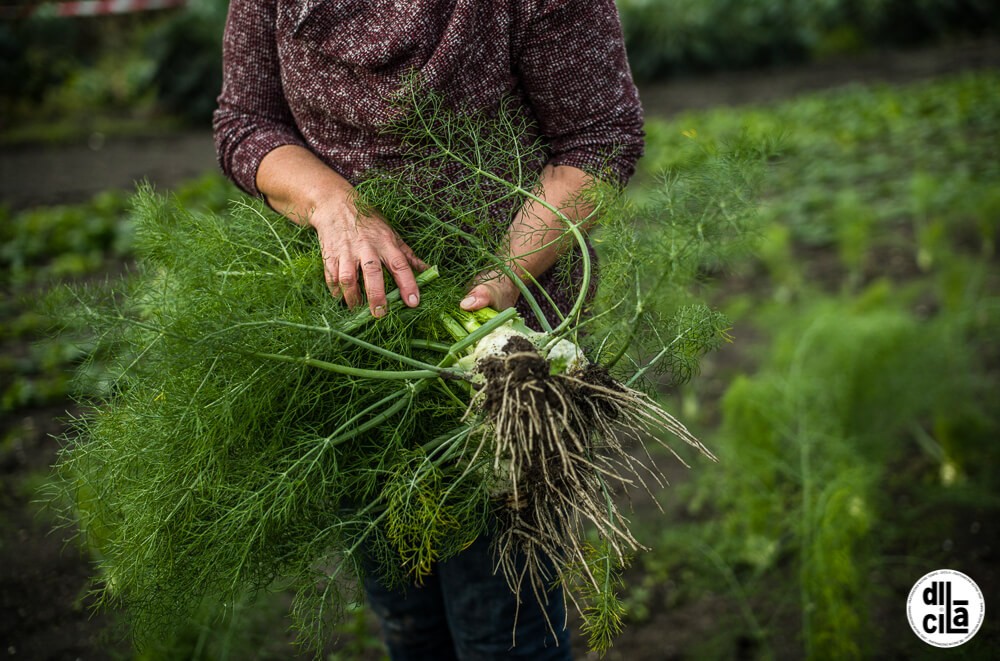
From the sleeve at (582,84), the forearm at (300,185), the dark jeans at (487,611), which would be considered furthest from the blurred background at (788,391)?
the dark jeans at (487,611)

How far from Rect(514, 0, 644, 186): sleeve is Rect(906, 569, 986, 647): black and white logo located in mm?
1431

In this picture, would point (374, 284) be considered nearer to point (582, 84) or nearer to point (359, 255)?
point (359, 255)

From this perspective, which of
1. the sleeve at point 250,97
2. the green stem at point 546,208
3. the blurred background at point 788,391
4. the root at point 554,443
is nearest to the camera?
the root at point 554,443

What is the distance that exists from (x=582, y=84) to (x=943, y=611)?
1635mm

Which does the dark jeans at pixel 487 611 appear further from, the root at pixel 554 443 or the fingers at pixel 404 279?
the fingers at pixel 404 279

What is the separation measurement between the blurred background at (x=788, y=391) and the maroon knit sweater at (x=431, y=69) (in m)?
0.23

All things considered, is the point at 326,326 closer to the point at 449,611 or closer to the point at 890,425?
the point at 449,611

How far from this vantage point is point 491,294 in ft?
4.59

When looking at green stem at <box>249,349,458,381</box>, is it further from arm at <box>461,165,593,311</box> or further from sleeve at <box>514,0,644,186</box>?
sleeve at <box>514,0,644,186</box>

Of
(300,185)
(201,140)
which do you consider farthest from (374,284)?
(201,140)

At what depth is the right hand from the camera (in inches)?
52.1

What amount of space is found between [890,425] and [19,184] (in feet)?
21.6

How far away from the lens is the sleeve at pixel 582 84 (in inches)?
55.4

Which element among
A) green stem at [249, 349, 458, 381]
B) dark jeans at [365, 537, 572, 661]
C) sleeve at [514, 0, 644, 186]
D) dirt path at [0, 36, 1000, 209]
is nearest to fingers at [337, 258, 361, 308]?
green stem at [249, 349, 458, 381]
